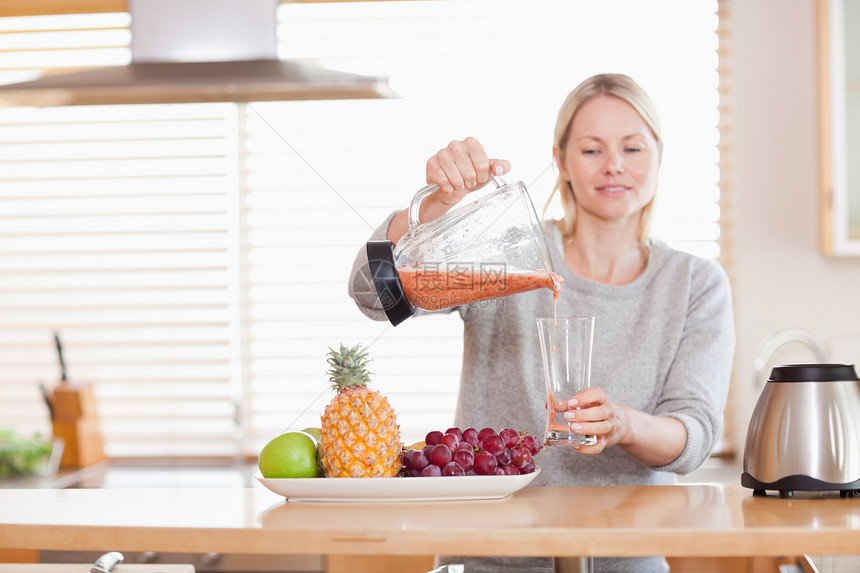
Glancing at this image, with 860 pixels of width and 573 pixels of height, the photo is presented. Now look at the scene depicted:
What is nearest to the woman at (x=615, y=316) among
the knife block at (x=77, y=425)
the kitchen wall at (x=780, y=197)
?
the kitchen wall at (x=780, y=197)

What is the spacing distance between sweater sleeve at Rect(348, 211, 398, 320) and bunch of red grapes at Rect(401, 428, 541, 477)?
0.22 meters

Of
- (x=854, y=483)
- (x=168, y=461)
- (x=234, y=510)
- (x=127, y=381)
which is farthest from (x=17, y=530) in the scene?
(x=127, y=381)

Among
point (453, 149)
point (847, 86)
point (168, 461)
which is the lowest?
point (168, 461)

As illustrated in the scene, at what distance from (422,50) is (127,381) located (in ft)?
4.59

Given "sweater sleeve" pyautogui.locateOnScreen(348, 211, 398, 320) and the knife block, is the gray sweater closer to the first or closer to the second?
"sweater sleeve" pyautogui.locateOnScreen(348, 211, 398, 320)

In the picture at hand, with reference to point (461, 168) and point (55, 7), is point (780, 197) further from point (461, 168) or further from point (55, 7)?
point (55, 7)

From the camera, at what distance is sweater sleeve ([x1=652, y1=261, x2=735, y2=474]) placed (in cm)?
128

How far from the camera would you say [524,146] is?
1.28 meters

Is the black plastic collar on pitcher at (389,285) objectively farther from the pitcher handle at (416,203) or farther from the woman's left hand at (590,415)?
the woman's left hand at (590,415)

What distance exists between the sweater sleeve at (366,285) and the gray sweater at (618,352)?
18cm

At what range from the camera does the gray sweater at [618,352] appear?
1384 millimetres

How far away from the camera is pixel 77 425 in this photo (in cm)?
262

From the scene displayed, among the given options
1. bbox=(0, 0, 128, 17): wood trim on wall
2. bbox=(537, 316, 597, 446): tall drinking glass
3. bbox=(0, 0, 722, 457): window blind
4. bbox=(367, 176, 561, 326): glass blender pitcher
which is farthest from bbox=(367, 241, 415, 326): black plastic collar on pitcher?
bbox=(0, 0, 128, 17): wood trim on wall

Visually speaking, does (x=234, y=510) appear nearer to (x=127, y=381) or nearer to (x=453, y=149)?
(x=453, y=149)
